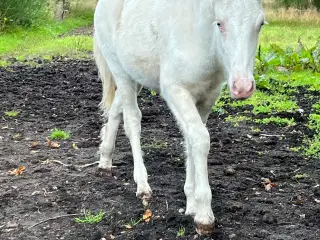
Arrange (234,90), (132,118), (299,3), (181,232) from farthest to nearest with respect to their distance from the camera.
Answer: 1. (299,3)
2. (132,118)
3. (181,232)
4. (234,90)

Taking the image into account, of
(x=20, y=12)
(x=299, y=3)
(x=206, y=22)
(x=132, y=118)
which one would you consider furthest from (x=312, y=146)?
(x=299, y=3)

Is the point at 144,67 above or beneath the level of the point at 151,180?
above

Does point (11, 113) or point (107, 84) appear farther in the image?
point (11, 113)

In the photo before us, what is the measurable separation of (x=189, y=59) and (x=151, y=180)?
65.3 inches

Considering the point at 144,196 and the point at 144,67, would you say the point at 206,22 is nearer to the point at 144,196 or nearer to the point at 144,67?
the point at 144,67

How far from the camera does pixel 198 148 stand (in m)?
4.05

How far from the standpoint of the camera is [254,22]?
3.66 meters

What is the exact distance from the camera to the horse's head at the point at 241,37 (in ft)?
11.7

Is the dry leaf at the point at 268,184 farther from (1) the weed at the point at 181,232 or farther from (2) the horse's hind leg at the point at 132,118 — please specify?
(1) the weed at the point at 181,232

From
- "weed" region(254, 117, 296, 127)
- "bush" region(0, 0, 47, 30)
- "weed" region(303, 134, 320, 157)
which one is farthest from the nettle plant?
"bush" region(0, 0, 47, 30)

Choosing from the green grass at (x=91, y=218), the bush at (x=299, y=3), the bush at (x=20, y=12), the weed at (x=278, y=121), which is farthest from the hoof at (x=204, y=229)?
the bush at (x=299, y=3)

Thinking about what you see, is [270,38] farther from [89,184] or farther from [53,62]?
[89,184]

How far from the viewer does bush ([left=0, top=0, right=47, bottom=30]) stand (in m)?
19.3

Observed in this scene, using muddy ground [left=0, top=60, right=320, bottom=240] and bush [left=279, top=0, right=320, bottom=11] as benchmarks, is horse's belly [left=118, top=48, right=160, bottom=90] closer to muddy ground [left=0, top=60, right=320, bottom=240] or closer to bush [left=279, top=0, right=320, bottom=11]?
muddy ground [left=0, top=60, right=320, bottom=240]
